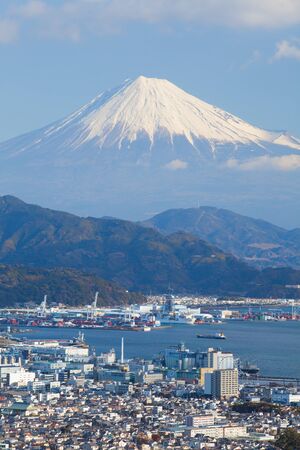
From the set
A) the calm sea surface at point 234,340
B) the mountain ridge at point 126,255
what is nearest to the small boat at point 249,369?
the calm sea surface at point 234,340

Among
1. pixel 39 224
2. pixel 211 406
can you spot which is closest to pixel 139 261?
pixel 39 224

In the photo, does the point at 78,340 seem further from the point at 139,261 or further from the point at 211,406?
the point at 139,261

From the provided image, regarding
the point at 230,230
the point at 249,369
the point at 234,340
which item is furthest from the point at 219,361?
the point at 230,230

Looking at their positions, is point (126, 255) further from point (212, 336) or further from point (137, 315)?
point (212, 336)

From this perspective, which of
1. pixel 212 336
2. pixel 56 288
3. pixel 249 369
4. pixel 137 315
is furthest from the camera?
pixel 56 288

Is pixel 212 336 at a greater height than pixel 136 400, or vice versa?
pixel 212 336
